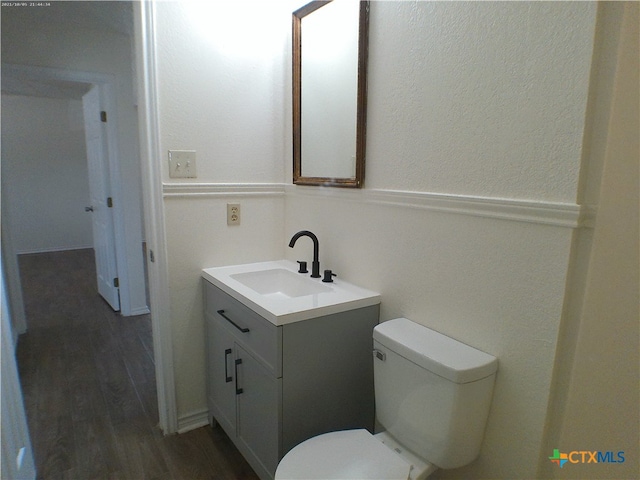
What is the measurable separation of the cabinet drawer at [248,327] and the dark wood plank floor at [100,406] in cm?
61

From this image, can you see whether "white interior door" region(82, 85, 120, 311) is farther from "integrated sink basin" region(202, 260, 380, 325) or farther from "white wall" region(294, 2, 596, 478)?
"white wall" region(294, 2, 596, 478)

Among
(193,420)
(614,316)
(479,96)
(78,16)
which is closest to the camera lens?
(614,316)

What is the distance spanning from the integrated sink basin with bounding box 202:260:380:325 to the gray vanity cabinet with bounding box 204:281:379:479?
3cm

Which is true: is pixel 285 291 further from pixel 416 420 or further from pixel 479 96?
pixel 479 96

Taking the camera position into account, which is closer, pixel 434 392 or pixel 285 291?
pixel 434 392

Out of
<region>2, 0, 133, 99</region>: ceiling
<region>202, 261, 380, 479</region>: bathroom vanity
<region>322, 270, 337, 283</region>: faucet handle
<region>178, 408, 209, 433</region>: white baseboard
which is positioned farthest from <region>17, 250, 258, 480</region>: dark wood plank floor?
<region>2, 0, 133, 99</region>: ceiling

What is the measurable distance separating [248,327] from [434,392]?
2.26ft

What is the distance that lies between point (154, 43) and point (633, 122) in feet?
5.38

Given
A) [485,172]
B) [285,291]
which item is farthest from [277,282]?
[485,172]

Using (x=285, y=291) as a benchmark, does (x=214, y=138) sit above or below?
above

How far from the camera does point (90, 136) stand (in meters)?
3.41

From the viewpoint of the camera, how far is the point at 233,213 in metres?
1.88

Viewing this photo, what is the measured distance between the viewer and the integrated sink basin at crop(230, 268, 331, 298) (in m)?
1.72

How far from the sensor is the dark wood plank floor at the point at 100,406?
64.9 inches
